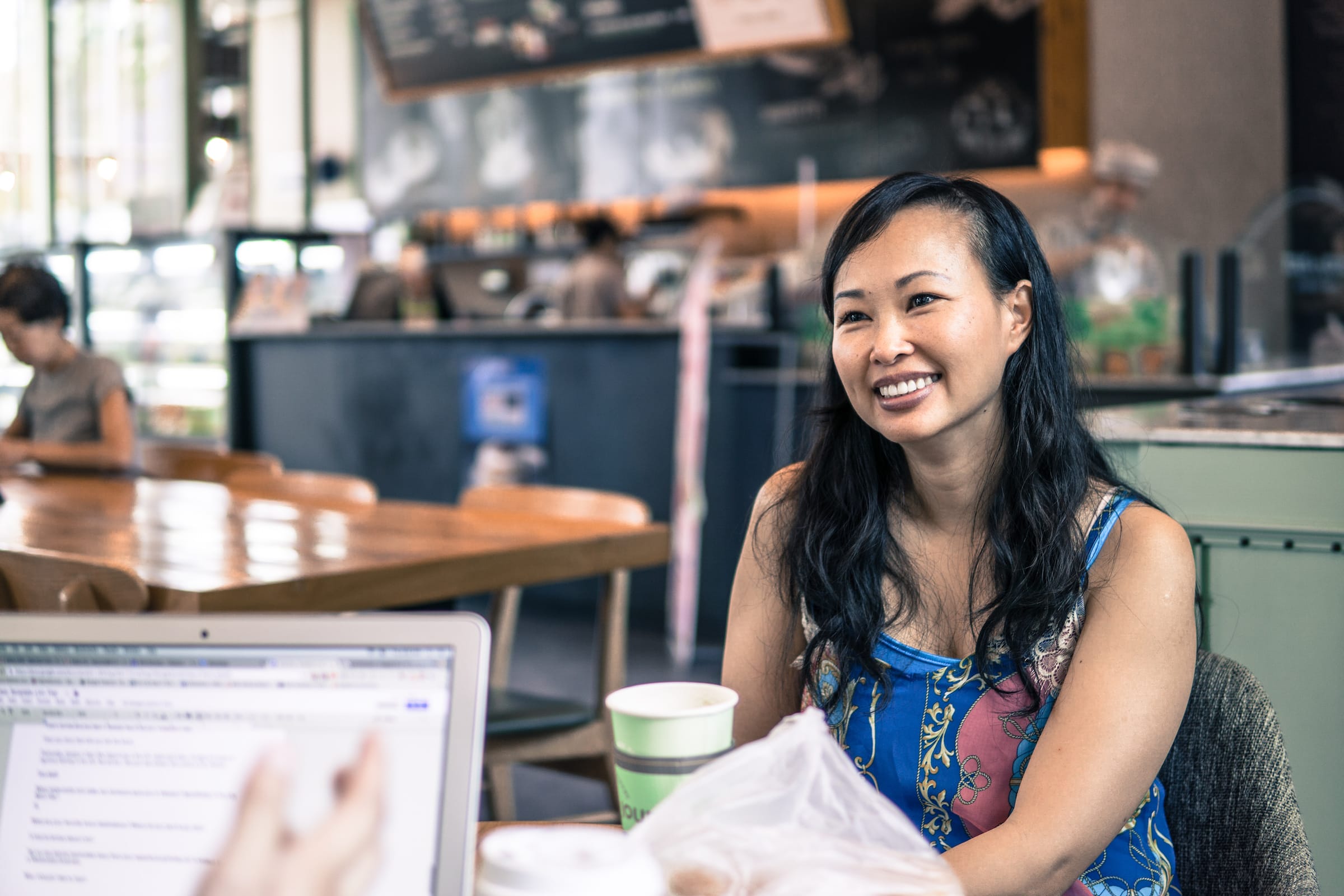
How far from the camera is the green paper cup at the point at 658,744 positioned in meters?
0.79

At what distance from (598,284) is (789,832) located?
5758mm

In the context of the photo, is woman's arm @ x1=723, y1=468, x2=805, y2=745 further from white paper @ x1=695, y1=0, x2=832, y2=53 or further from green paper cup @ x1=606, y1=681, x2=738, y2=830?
white paper @ x1=695, y1=0, x2=832, y2=53

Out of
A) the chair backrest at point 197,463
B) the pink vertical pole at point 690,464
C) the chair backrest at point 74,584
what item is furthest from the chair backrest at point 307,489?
the pink vertical pole at point 690,464

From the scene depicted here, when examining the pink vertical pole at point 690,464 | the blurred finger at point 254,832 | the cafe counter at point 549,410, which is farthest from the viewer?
the cafe counter at point 549,410

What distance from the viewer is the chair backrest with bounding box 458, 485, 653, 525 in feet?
8.65

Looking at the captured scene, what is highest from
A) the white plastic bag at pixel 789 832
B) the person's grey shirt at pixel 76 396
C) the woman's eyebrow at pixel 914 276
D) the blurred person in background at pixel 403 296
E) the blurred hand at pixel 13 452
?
the blurred person in background at pixel 403 296

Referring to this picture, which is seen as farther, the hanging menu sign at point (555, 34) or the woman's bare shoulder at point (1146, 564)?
the hanging menu sign at point (555, 34)

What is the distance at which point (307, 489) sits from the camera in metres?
3.36

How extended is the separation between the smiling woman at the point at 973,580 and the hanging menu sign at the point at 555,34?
475 centimetres

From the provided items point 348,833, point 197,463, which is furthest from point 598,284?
point 348,833

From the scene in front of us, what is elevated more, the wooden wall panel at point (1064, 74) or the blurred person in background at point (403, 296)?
the wooden wall panel at point (1064, 74)

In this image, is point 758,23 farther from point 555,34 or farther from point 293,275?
point 293,275

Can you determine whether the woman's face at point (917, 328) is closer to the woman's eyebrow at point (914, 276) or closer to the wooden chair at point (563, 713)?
the woman's eyebrow at point (914, 276)

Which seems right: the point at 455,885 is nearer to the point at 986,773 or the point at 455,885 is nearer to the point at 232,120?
the point at 986,773
